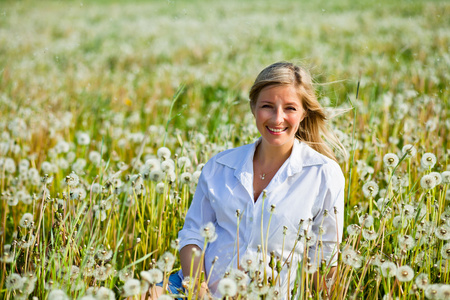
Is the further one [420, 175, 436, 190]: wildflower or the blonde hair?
the blonde hair

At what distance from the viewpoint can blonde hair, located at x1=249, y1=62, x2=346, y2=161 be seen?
222 cm

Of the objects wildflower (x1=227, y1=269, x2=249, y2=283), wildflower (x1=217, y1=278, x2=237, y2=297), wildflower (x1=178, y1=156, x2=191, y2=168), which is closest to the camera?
wildflower (x1=217, y1=278, x2=237, y2=297)

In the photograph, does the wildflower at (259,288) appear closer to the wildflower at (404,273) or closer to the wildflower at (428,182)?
the wildflower at (404,273)

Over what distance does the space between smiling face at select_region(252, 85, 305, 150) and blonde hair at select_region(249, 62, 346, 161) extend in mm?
37

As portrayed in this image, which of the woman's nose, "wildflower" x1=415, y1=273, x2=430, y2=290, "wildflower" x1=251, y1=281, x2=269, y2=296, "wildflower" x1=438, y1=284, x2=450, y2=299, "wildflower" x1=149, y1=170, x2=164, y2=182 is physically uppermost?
the woman's nose

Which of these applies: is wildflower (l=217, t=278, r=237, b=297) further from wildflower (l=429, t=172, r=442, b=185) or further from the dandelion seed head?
wildflower (l=429, t=172, r=442, b=185)

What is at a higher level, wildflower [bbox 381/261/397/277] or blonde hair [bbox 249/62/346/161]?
blonde hair [bbox 249/62/346/161]

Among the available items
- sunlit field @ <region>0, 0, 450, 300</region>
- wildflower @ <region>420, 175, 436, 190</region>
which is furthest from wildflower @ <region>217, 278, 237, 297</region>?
wildflower @ <region>420, 175, 436, 190</region>

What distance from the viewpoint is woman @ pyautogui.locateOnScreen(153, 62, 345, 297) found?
6.82ft

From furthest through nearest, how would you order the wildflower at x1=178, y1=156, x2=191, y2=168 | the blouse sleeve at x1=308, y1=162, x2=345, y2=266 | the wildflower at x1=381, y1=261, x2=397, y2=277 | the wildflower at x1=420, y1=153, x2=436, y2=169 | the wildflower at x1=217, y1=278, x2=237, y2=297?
the wildflower at x1=178, y1=156, x2=191, y2=168 → the wildflower at x1=420, y1=153, x2=436, y2=169 → the blouse sleeve at x1=308, y1=162, x2=345, y2=266 → the wildflower at x1=381, y1=261, x2=397, y2=277 → the wildflower at x1=217, y1=278, x2=237, y2=297

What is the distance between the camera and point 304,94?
2.27 m

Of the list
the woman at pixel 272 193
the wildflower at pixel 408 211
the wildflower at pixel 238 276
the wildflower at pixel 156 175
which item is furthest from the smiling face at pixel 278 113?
the wildflower at pixel 238 276

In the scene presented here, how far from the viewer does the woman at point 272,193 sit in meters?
2.08

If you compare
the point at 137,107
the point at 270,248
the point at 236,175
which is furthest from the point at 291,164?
the point at 137,107
